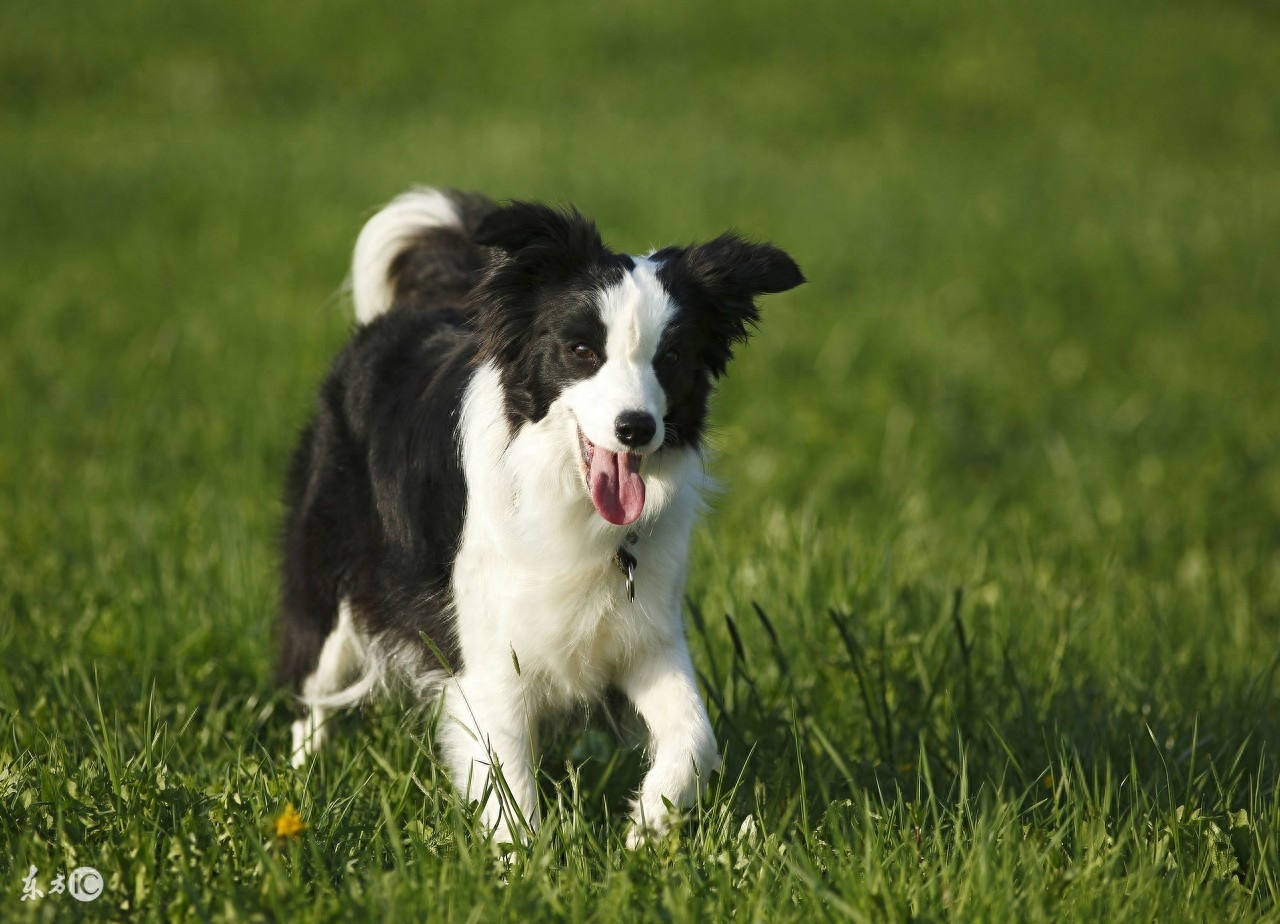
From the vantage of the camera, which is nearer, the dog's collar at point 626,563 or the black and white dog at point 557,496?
the black and white dog at point 557,496

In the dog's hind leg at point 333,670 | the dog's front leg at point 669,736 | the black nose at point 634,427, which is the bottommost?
the dog's hind leg at point 333,670

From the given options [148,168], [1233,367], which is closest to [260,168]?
[148,168]

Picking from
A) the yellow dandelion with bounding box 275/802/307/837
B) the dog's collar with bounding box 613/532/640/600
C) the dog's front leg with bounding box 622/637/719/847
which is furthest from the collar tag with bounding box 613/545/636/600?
the yellow dandelion with bounding box 275/802/307/837

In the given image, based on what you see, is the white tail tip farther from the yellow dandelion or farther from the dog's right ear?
the yellow dandelion

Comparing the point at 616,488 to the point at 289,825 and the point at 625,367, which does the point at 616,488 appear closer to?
the point at 625,367

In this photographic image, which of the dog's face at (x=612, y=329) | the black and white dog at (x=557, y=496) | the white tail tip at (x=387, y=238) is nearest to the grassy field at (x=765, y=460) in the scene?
the black and white dog at (x=557, y=496)

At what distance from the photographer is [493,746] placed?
3.13 meters

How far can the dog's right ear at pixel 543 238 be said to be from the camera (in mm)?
2969

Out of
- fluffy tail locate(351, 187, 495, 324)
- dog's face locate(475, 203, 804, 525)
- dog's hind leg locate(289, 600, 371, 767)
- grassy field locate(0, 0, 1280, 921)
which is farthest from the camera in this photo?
fluffy tail locate(351, 187, 495, 324)

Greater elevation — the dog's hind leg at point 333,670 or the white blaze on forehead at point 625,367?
the white blaze on forehead at point 625,367

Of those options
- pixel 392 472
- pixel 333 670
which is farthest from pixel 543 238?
pixel 333 670

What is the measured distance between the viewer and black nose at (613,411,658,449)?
2.80 m

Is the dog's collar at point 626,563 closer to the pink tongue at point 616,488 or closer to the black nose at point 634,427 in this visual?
the pink tongue at point 616,488

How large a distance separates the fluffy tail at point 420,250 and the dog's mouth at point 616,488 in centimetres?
136
